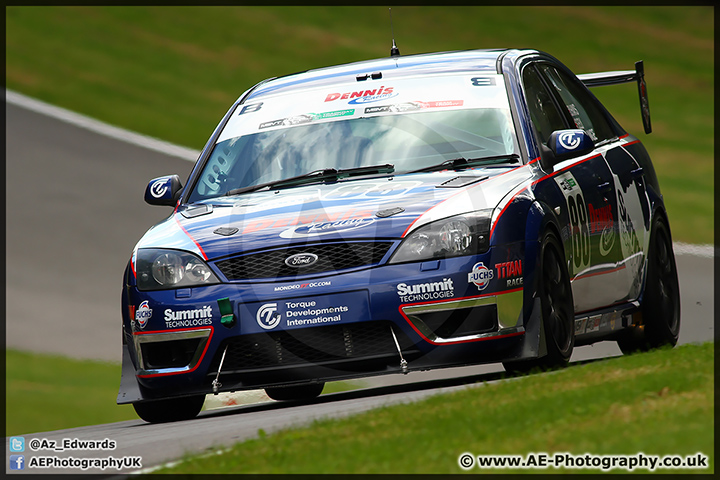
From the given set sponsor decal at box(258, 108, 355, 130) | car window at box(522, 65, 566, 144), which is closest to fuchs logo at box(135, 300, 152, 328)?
sponsor decal at box(258, 108, 355, 130)

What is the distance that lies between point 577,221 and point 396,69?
1518mm

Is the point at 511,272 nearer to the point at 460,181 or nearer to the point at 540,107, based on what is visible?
the point at 460,181

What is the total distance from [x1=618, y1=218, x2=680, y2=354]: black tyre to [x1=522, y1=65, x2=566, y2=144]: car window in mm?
1191

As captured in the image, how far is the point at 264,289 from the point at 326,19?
2833cm

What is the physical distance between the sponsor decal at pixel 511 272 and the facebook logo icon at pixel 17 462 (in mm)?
2390

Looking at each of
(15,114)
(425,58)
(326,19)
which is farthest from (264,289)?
(326,19)

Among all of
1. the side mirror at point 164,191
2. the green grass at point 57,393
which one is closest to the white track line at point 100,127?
the green grass at point 57,393

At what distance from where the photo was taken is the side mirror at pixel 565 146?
6.65 meters

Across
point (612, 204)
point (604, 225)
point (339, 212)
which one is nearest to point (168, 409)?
point (339, 212)

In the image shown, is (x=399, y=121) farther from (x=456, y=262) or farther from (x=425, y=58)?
(x=456, y=262)

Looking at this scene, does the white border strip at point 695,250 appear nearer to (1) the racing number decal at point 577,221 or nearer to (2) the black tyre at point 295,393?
(2) the black tyre at point 295,393

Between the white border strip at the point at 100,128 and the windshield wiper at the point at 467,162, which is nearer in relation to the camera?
the windshield wiper at the point at 467,162
